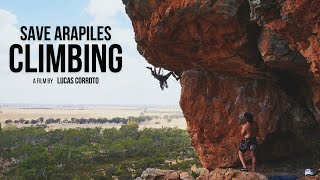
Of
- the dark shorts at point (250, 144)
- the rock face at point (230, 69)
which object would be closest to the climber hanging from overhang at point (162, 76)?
the rock face at point (230, 69)

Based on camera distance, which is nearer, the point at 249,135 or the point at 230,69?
the point at 249,135

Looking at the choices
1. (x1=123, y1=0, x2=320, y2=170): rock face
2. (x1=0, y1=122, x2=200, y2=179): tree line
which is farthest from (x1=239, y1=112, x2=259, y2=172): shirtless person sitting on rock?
(x1=0, y1=122, x2=200, y2=179): tree line

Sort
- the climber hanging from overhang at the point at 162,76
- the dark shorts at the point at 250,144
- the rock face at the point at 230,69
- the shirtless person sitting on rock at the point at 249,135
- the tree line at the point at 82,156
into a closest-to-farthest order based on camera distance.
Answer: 1. the rock face at the point at 230,69
2. the shirtless person sitting on rock at the point at 249,135
3. the dark shorts at the point at 250,144
4. the climber hanging from overhang at the point at 162,76
5. the tree line at the point at 82,156

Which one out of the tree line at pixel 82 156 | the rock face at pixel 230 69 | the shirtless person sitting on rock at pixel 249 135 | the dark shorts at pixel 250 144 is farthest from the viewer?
the tree line at pixel 82 156

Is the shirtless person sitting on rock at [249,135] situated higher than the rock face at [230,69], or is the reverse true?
the rock face at [230,69]

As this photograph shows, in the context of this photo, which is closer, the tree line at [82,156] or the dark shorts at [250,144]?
the dark shorts at [250,144]

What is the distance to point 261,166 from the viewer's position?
14188mm

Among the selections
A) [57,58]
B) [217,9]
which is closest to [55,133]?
[57,58]

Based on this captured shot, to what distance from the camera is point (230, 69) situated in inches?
540

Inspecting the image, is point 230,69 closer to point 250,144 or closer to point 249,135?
point 249,135

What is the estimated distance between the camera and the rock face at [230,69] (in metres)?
10.9

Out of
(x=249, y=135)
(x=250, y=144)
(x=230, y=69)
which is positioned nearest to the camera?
(x=249, y=135)

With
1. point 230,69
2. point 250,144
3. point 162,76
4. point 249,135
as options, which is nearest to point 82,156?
point 162,76

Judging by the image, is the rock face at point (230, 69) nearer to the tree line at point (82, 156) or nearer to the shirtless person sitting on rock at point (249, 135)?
the shirtless person sitting on rock at point (249, 135)
